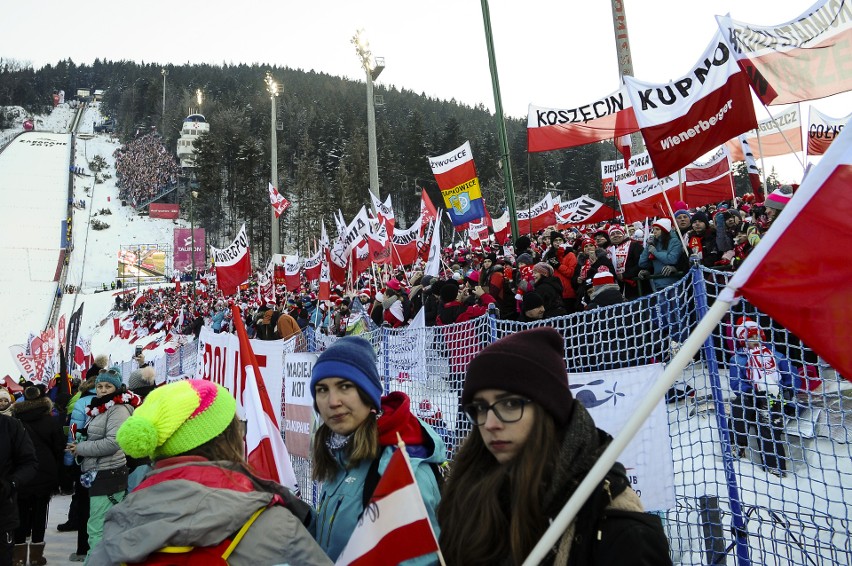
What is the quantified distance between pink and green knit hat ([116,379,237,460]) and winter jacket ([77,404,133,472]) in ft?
13.3

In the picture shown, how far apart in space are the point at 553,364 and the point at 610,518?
0.46 m

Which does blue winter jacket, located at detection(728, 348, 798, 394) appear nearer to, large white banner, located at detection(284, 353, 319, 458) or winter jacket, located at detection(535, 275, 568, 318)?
large white banner, located at detection(284, 353, 319, 458)

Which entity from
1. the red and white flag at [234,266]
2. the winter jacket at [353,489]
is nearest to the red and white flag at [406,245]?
the red and white flag at [234,266]

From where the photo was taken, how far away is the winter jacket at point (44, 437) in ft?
23.0

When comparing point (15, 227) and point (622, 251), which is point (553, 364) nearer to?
point (622, 251)

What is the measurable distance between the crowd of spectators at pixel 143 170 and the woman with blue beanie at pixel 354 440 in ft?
306

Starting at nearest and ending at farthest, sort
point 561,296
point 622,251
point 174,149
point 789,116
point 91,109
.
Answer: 1. point 561,296
2. point 622,251
3. point 789,116
4. point 174,149
5. point 91,109

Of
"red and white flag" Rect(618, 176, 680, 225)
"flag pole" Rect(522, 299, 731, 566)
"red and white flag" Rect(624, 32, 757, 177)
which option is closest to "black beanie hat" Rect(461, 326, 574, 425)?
"flag pole" Rect(522, 299, 731, 566)

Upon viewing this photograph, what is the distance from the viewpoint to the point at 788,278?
1702mm

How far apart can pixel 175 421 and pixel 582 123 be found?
9.52 metres

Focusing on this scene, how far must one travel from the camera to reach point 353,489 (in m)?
2.57

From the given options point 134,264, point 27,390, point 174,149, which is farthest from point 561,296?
point 174,149

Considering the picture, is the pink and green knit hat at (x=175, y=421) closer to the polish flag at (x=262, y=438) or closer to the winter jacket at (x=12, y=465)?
the polish flag at (x=262, y=438)

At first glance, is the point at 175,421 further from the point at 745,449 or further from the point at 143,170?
the point at 143,170
